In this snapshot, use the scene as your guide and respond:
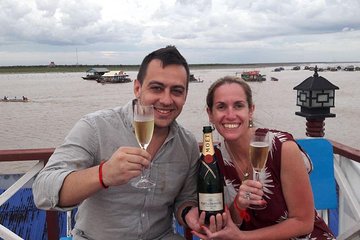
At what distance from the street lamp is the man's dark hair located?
243 centimetres

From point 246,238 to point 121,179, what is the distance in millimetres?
819

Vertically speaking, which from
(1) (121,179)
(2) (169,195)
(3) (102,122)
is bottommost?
(2) (169,195)

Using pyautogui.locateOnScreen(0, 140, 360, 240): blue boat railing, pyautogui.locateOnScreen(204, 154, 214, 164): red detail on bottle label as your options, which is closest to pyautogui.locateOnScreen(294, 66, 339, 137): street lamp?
pyautogui.locateOnScreen(0, 140, 360, 240): blue boat railing

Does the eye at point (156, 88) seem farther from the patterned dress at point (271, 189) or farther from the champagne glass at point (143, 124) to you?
the patterned dress at point (271, 189)

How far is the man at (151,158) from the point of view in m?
2.09

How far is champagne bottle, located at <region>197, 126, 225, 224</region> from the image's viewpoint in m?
1.95

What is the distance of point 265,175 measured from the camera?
2186 mm

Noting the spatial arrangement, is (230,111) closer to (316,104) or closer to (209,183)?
(209,183)

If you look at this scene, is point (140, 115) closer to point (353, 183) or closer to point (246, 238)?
point (246, 238)

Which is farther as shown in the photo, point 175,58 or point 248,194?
point 175,58

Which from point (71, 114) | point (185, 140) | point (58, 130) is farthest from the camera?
point (71, 114)

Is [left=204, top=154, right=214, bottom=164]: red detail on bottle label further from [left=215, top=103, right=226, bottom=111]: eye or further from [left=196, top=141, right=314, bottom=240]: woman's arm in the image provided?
[left=196, top=141, right=314, bottom=240]: woman's arm

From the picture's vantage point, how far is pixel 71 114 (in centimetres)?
3067

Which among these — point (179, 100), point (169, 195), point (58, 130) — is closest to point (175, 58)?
point (179, 100)
